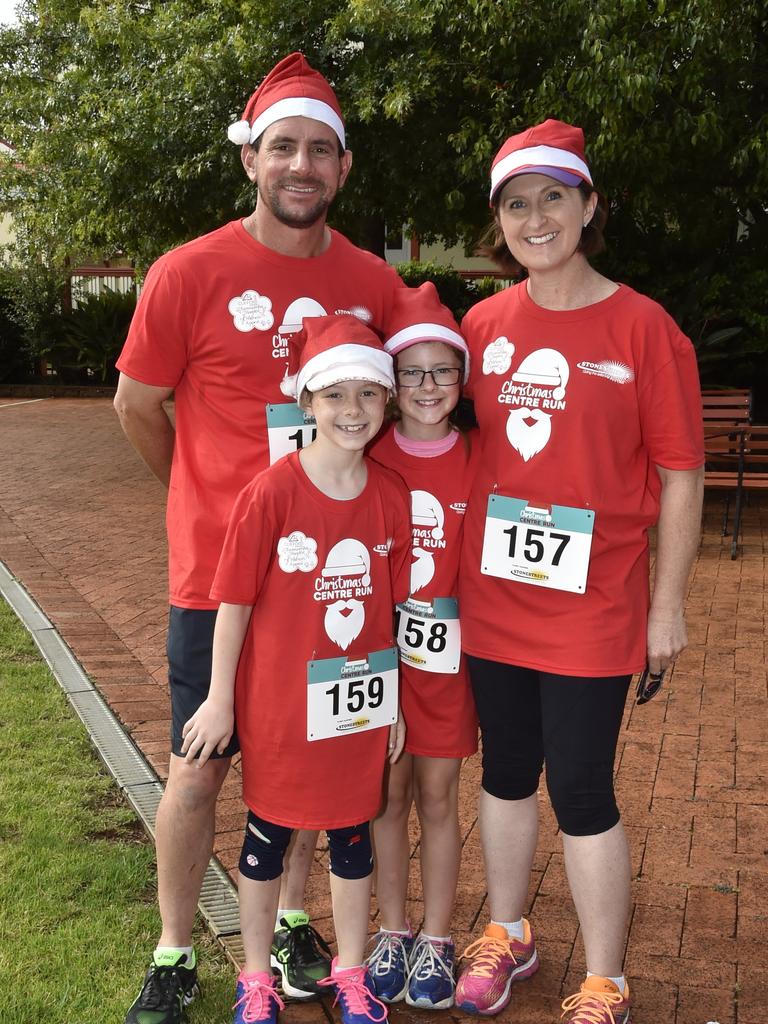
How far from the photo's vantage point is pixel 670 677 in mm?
5797

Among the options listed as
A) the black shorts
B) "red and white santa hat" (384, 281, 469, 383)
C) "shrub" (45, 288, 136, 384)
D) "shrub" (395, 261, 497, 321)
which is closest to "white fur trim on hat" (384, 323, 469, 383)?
"red and white santa hat" (384, 281, 469, 383)

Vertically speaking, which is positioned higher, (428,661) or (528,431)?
(528,431)

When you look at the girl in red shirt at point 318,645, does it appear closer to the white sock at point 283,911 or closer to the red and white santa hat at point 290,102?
the white sock at point 283,911

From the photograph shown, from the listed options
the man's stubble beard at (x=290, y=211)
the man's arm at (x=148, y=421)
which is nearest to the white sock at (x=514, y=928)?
the man's arm at (x=148, y=421)

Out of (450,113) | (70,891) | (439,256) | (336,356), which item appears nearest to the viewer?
(336,356)

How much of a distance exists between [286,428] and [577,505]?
2.45ft

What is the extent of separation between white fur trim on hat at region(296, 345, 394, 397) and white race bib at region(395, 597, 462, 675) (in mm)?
578

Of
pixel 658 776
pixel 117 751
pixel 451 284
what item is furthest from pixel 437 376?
pixel 451 284

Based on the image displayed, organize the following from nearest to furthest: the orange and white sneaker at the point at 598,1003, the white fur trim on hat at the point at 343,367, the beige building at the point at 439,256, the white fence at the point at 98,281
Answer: the white fur trim on hat at the point at 343,367 < the orange and white sneaker at the point at 598,1003 < the white fence at the point at 98,281 < the beige building at the point at 439,256

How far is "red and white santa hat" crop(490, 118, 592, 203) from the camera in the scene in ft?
9.02

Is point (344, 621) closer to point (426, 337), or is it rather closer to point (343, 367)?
point (343, 367)

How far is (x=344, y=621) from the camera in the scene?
279 centimetres

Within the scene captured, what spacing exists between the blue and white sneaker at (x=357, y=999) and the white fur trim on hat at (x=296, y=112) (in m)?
2.16

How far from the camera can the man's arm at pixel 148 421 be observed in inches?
116
